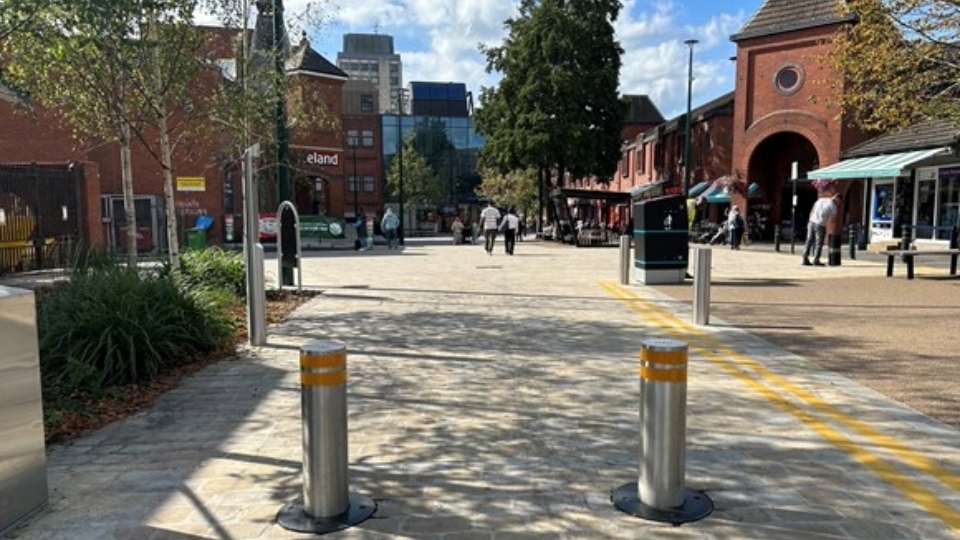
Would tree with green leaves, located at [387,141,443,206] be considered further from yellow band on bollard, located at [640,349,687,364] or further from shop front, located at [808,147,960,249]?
yellow band on bollard, located at [640,349,687,364]

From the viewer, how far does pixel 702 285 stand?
29.8 feet

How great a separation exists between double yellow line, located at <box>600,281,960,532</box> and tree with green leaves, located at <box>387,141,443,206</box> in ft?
186

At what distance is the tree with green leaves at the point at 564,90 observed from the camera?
33031mm

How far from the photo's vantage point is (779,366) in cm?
686

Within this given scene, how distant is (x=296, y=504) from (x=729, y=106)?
3980cm

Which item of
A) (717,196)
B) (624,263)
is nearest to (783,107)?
(717,196)

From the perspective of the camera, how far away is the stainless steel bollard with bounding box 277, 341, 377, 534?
3.48 metres

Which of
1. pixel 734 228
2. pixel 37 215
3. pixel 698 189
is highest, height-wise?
pixel 698 189

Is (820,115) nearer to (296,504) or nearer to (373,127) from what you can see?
(296,504)

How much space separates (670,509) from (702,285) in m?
5.88

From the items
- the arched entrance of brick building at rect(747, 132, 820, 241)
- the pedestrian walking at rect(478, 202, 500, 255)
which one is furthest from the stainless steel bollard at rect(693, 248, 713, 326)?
the arched entrance of brick building at rect(747, 132, 820, 241)

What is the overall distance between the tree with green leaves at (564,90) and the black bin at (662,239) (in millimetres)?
19781

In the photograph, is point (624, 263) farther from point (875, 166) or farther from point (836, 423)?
point (875, 166)

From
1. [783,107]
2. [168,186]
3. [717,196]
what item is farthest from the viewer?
[717,196]
